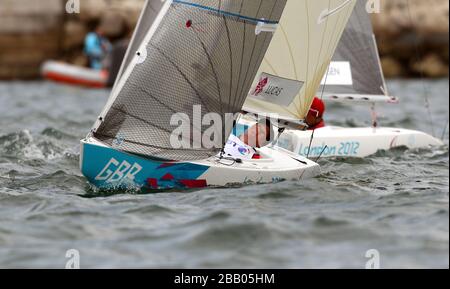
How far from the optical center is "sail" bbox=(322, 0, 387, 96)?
13.1 m

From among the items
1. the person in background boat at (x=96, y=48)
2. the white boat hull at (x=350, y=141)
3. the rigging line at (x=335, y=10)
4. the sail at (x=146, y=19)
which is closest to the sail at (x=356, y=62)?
the white boat hull at (x=350, y=141)

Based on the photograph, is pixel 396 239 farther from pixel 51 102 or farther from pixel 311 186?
pixel 51 102

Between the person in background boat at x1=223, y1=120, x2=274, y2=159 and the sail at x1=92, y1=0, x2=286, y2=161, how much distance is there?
0.58 meters

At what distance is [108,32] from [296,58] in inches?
702

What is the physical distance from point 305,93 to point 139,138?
2168 mm

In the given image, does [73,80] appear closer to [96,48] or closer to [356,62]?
[96,48]

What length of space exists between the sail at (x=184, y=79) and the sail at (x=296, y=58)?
661 millimetres

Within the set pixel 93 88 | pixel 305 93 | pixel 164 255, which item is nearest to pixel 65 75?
pixel 93 88

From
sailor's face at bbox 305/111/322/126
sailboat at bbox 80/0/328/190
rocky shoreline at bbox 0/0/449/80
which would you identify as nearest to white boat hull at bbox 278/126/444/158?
sailor's face at bbox 305/111/322/126

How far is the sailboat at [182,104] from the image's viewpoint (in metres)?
8.58

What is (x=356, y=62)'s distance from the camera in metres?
13.2

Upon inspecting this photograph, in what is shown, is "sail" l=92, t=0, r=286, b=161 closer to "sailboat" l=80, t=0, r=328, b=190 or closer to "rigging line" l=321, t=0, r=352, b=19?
"sailboat" l=80, t=0, r=328, b=190

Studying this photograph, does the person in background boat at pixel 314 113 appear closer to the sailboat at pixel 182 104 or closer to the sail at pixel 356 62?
the sail at pixel 356 62

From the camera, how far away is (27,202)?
7.99m
